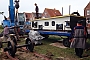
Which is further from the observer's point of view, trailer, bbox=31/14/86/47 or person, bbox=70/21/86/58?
trailer, bbox=31/14/86/47

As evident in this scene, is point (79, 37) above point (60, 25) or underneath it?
underneath

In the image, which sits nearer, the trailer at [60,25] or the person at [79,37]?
the person at [79,37]

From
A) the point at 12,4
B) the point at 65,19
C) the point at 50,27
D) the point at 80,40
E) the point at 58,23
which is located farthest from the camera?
the point at 12,4

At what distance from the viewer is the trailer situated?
12053 millimetres

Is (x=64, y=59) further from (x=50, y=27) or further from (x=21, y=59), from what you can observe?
(x=50, y=27)

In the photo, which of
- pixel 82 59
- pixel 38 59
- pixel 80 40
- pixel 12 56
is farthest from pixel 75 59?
pixel 12 56

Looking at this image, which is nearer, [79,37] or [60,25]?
[79,37]

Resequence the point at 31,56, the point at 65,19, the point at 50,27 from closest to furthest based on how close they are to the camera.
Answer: the point at 31,56
the point at 65,19
the point at 50,27

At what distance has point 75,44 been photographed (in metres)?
8.05

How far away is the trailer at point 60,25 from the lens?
1205 cm

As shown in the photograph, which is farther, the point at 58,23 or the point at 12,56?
the point at 58,23

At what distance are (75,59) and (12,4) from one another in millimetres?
13334

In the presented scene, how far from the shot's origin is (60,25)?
1329 cm

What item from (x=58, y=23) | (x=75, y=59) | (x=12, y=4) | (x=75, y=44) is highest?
(x=12, y=4)
